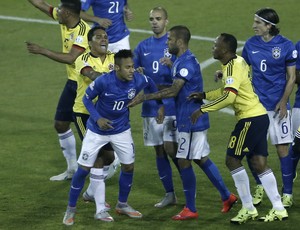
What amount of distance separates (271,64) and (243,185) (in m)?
1.93

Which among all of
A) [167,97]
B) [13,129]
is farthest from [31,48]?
[13,129]

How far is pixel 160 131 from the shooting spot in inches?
542

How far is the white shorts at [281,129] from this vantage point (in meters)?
13.6

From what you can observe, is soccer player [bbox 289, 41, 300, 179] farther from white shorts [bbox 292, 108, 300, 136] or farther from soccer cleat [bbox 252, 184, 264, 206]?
soccer cleat [bbox 252, 184, 264, 206]

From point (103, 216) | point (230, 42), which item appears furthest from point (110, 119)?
point (230, 42)

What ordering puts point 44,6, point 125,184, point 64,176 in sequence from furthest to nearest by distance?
1. point 44,6
2. point 64,176
3. point 125,184

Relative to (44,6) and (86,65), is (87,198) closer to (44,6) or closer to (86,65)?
(86,65)

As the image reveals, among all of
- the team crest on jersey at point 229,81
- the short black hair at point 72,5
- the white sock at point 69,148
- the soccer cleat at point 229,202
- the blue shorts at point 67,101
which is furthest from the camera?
the white sock at point 69,148

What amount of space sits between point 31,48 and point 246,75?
2.97m

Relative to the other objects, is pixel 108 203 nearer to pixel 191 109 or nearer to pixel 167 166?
pixel 167 166

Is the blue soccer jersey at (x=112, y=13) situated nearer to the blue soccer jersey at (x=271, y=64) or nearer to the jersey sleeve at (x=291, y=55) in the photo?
the blue soccer jersey at (x=271, y=64)

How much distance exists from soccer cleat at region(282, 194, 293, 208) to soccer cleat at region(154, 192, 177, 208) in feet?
4.94

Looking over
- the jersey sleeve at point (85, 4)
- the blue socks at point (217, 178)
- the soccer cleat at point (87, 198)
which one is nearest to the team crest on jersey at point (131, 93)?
the blue socks at point (217, 178)

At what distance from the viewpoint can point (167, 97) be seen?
1277 cm
